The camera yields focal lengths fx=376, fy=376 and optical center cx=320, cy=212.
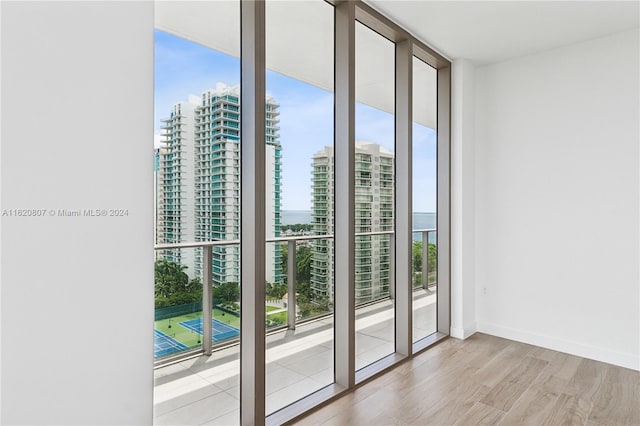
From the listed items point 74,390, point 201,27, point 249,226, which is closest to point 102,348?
point 74,390

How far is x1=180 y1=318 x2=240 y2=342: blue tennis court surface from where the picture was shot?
308 centimetres

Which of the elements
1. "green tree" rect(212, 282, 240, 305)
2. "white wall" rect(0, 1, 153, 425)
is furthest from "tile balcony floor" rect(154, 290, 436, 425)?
"white wall" rect(0, 1, 153, 425)

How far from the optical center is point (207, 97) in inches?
126

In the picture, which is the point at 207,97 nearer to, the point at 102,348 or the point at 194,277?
the point at 194,277

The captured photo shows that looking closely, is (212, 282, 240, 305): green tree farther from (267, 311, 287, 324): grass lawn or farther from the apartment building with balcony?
(267, 311, 287, 324): grass lawn

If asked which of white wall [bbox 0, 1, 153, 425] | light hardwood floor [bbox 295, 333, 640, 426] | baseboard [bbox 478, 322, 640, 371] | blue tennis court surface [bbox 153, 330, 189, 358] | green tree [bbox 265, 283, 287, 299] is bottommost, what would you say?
light hardwood floor [bbox 295, 333, 640, 426]

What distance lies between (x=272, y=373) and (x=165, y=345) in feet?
2.90

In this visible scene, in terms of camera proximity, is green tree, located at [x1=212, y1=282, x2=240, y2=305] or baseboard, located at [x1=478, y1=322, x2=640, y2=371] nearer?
baseboard, located at [x1=478, y1=322, x2=640, y2=371]

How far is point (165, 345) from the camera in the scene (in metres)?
2.96

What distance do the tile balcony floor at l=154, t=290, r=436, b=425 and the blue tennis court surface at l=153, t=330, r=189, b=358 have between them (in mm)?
118

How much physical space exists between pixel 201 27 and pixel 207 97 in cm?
58

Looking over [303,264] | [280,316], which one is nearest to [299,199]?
[303,264]

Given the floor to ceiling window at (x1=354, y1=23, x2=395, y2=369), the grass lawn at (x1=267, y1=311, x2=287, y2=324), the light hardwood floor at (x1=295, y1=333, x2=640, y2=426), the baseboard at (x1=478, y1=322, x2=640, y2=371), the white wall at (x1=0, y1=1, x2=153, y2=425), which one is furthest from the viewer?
the floor to ceiling window at (x1=354, y1=23, x2=395, y2=369)

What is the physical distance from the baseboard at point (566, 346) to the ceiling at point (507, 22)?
246 centimetres
